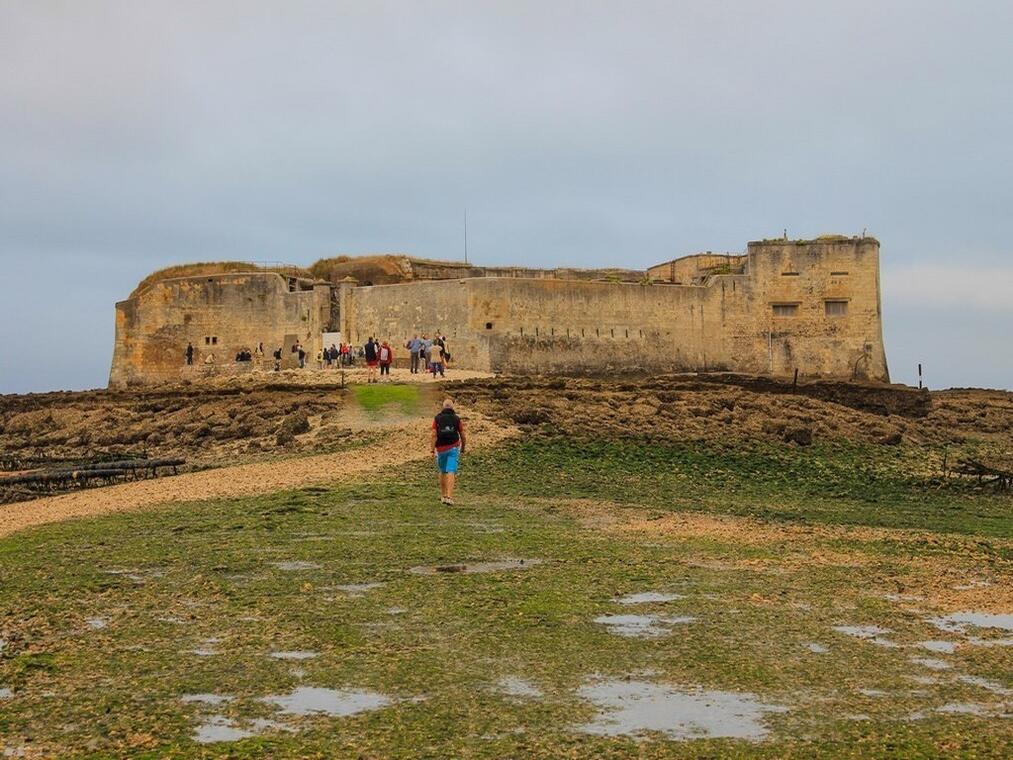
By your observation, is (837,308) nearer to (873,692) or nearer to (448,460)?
(448,460)

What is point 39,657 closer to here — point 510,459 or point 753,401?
point 510,459

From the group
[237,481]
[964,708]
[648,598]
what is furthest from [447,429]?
[964,708]

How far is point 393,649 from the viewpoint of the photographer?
794 centimetres

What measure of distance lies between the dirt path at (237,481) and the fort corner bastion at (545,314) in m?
12.5

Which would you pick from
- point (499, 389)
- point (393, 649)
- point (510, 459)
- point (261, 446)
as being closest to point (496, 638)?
point (393, 649)

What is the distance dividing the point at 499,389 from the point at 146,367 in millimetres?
17371

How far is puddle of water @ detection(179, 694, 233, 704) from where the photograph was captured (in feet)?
22.2

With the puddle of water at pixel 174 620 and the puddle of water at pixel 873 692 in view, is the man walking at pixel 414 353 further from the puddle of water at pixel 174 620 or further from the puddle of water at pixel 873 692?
the puddle of water at pixel 873 692

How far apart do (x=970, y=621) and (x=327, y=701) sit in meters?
4.72

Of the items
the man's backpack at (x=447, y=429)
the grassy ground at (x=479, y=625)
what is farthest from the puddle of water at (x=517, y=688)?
the man's backpack at (x=447, y=429)

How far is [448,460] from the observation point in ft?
52.5

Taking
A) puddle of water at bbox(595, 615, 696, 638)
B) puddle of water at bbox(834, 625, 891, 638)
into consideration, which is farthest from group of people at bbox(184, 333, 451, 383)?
puddle of water at bbox(834, 625, 891, 638)

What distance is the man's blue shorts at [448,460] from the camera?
16.0 m

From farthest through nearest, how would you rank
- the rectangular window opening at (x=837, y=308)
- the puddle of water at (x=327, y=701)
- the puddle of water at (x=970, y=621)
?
the rectangular window opening at (x=837, y=308)
the puddle of water at (x=970, y=621)
the puddle of water at (x=327, y=701)
